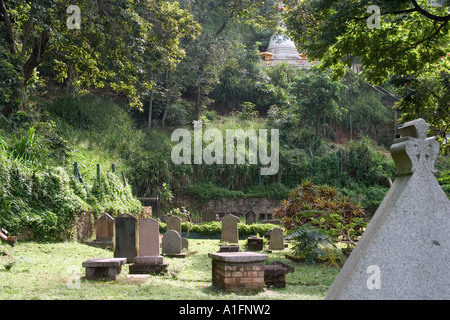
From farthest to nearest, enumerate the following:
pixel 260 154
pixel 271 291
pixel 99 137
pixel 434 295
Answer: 1. pixel 260 154
2. pixel 99 137
3. pixel 271 291
4. pixel 434 295

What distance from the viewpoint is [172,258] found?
40.6 feet

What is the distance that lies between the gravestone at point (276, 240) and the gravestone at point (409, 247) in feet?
33.7

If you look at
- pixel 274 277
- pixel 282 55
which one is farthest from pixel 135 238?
pixel 282 55

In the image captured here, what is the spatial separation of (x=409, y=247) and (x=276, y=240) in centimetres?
1062

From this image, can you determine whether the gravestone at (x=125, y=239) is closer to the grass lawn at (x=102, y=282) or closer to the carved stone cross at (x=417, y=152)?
the grass lawn at (x=102, y=282)

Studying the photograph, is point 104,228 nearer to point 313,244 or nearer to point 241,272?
point 313,244

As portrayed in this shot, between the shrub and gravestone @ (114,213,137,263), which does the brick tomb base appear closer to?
gravestone @ (114,213,137,263)

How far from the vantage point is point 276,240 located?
14.6 meters

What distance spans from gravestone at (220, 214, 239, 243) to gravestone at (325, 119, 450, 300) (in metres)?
11.9

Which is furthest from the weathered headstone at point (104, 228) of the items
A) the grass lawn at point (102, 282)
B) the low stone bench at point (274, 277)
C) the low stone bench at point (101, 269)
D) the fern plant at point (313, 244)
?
the low stone bench at point (274, 277)

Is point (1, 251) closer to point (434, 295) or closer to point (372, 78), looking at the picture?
point (434, 295)

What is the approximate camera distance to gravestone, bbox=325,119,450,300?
4.05m

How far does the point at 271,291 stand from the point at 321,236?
12.7 ft

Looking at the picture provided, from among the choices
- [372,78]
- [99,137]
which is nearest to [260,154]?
[99,137]
